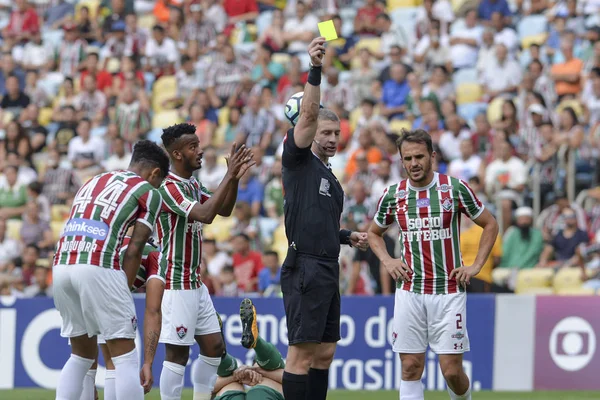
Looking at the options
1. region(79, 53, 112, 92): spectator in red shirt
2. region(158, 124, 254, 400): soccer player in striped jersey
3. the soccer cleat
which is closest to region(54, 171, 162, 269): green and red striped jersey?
region(158, 124, 254, 400): soccer player in striped jersey

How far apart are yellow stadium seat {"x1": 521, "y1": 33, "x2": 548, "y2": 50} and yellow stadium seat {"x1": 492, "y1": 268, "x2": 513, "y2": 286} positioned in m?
4.92

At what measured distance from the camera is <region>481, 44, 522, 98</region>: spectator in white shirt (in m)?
17.5

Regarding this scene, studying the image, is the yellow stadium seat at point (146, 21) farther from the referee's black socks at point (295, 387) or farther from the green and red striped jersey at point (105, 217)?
the referee's black socks at point (295, 387)

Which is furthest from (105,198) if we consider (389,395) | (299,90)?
(299,90)

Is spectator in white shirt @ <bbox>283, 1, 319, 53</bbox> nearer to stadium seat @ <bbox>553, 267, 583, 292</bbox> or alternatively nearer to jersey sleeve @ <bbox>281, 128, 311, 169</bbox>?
stadium seat @ <bbox>553, 267, 583, 292</bbox>

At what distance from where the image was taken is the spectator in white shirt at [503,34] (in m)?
18.1

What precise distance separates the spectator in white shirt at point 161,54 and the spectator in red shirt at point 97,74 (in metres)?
0.80

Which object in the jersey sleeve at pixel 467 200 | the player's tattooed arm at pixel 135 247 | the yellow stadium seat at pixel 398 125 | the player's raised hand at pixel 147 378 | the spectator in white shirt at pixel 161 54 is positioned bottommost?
the player's raised hand at pixel 147 378

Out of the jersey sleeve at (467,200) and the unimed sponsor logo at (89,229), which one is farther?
the jersey sleeve at (467,200)

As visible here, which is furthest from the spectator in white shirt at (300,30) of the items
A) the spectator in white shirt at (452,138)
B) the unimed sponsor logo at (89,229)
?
the unimed sponsor logo at (89,229)

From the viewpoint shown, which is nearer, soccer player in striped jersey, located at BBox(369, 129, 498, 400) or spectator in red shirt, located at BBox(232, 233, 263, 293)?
soccer player in striped jersey, located at BBox(369, 129, 498, 400)

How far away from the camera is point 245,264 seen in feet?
50.9

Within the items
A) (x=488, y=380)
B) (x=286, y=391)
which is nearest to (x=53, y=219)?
(x=488, y=380)

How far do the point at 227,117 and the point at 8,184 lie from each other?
12.4ft
